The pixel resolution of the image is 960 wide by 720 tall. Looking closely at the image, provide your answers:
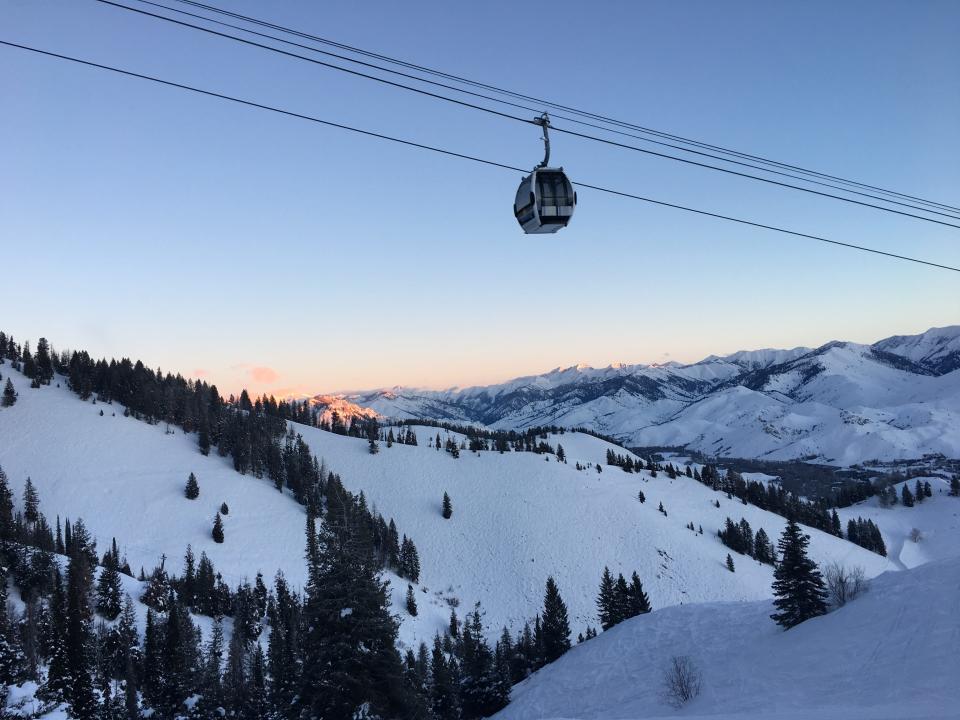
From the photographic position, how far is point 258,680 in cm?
6606

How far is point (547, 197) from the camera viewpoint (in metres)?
12.9

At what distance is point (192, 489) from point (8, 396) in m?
70.4

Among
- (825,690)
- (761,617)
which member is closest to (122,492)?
(761,617)

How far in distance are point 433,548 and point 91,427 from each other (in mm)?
95206

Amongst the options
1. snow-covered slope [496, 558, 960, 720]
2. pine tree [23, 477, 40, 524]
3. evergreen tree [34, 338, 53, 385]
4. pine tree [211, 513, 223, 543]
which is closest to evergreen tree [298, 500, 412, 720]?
snow-covered slope [496, 558, 960, 720]

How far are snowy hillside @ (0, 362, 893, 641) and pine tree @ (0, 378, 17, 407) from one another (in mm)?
2337

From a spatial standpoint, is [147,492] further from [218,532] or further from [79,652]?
[79,652]

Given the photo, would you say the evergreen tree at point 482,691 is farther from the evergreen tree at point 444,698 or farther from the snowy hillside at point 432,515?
the snowy hillside at point 432,515

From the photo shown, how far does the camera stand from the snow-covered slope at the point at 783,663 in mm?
24859

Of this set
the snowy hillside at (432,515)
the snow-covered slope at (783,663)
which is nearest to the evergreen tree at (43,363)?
the snowy hillside at (432,515)

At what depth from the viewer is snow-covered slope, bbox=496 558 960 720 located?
2486cm

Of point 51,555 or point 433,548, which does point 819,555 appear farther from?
point 51,555

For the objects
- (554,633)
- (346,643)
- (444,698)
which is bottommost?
(444,698)

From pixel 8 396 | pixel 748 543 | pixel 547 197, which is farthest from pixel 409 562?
pixel 547 197
